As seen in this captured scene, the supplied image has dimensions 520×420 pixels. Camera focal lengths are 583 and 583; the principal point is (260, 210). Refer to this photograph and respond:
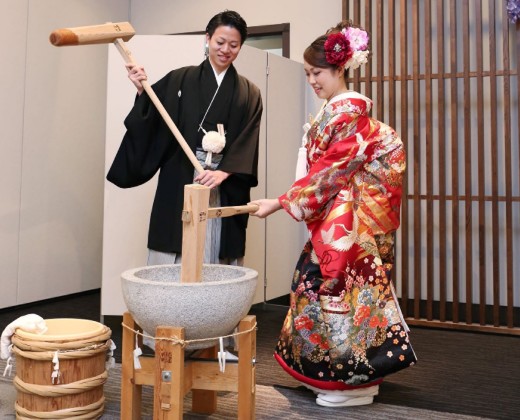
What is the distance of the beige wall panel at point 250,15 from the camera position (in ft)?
15.6

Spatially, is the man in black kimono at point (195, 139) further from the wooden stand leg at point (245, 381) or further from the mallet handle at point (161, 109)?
the wooden stand leg at point (245, 381)

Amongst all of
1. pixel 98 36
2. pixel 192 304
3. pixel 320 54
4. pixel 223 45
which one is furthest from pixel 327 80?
pixel 192 304

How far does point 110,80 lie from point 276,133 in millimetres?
1324

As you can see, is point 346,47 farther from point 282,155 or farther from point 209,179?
point 282,155

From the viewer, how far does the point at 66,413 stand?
6.32 feet

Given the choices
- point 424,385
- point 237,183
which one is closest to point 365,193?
point 237,183

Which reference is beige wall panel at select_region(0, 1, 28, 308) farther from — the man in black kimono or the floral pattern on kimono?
the floral pattern on kimono

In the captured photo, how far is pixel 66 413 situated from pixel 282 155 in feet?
9.68

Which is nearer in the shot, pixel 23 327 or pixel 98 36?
pixel 23 327

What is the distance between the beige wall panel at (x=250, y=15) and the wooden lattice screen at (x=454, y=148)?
1.36 feet

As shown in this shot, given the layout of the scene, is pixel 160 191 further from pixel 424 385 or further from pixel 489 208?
pixel 489 208

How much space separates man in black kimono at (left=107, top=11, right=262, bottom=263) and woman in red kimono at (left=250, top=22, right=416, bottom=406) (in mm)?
429

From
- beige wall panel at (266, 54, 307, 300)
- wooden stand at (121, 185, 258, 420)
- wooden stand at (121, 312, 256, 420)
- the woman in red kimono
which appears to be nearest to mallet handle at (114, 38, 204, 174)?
the woman in red kimono

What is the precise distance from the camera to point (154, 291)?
65.4 inches
